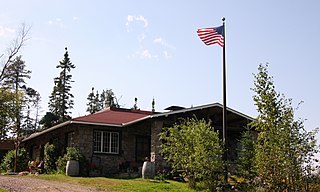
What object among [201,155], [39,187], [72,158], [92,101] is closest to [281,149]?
[201,155]

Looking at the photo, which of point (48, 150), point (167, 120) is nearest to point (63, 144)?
point (48, 150)

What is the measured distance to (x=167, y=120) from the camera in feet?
72.5

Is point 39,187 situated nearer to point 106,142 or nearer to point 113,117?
point 106,142

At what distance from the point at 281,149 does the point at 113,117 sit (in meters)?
14.4

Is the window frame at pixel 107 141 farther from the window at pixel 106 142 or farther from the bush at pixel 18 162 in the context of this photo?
the bush at pixel 18 162

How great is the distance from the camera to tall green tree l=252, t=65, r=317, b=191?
11.4 metres

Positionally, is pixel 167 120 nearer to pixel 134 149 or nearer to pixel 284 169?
pixel 134 149

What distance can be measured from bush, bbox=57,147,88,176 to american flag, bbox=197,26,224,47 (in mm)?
8781

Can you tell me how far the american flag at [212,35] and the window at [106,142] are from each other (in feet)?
27.4

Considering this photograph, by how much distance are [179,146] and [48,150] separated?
32.2 ft

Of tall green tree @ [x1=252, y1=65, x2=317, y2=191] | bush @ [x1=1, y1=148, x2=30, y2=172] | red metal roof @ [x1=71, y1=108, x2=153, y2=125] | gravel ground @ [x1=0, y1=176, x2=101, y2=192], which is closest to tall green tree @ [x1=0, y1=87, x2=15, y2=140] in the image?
bush @ [x1=1, y1=148, x2=30, y2=172]

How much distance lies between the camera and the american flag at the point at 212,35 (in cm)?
1734

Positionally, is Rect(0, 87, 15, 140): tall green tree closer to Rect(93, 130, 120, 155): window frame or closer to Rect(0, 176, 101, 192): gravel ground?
Rect(93, 130, 120, 155): window frame

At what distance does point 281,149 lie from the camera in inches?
448
